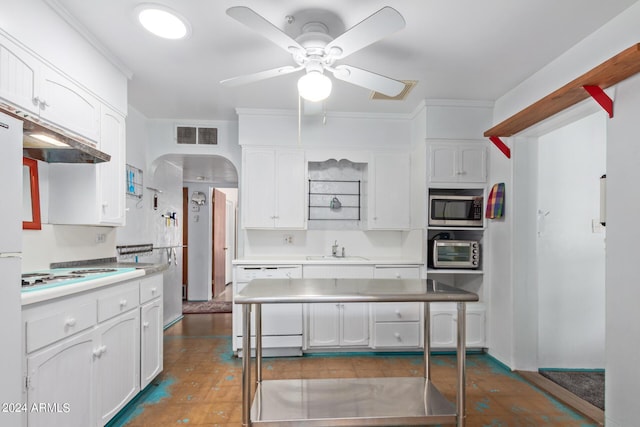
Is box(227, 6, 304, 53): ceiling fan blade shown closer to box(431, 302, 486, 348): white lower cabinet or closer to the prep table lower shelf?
the prep table lower shelf

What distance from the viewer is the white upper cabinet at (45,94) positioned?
1.67 meters

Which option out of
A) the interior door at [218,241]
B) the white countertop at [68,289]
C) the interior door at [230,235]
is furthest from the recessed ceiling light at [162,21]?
the interior door at [230,235]

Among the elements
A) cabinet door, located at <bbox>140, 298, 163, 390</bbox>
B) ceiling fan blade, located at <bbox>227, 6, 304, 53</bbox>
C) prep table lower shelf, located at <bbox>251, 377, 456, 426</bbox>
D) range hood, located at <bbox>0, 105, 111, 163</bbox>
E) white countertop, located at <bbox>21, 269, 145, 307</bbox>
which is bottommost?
prep table lower shelf, located at <bbox>251, 377, 456, 426</bbox>

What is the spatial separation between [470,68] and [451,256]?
176 centimetres

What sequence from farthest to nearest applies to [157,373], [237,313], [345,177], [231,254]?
[231,254], [345,177], [237,313], [157,373]

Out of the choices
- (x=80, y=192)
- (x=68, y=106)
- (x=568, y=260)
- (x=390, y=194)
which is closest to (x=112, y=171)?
(x=80, y=192)

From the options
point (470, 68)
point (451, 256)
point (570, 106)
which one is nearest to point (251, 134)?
point (470, 68)

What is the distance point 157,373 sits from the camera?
2674mm

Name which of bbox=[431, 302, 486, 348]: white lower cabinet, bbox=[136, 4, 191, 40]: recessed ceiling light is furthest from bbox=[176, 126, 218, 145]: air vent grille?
bbox=[431, 302, 486, 348]: white lower cabinet

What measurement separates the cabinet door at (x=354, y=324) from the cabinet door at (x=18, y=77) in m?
2.86

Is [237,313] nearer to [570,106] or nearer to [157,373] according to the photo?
[157,373]

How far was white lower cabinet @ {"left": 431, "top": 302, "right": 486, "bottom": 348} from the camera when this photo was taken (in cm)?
341

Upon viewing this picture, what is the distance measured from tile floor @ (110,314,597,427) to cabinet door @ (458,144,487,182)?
5.99ft

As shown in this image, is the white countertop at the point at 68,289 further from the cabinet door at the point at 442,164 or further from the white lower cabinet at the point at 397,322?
the cabinet door at the point at 442,164
